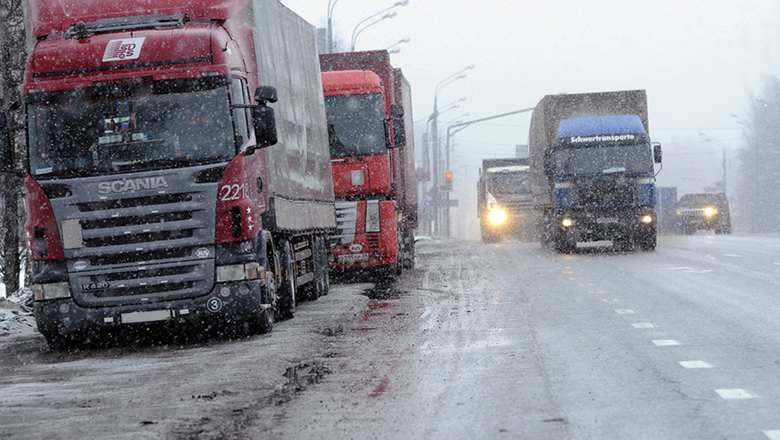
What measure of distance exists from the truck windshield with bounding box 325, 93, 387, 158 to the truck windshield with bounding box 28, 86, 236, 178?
333 inches

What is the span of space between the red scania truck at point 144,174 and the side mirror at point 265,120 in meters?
0.01

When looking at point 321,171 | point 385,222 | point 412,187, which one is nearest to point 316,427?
point 321,171

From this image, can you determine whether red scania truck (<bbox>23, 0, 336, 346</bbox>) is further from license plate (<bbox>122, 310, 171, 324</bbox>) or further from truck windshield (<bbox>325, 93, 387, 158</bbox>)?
truck windshield (<bbox>325, 93, 387, 158</bbox>)

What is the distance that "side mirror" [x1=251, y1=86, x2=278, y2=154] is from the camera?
10.5 meters

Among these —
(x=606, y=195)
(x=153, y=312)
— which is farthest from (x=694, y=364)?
(x=606, y=195)

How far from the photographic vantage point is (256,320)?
10953 mm

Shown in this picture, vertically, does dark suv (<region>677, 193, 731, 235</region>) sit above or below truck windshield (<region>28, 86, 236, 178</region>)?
below

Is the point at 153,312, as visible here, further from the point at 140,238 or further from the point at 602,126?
the point at 602,126

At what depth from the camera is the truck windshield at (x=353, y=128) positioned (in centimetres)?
1897

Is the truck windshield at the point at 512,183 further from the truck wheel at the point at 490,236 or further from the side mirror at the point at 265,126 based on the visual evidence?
the side mirror at the point at 265,126

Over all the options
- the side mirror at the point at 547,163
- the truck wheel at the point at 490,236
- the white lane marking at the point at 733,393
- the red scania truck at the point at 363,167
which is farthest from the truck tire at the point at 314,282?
the truck wheel at the point at 490,236

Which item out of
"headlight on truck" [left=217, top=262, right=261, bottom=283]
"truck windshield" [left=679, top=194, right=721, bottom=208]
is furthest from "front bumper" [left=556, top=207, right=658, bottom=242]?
"truck windshield" [left=679, top=194, right=721, bottom=208]

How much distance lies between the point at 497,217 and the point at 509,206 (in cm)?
61

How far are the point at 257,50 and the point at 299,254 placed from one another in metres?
3.18
